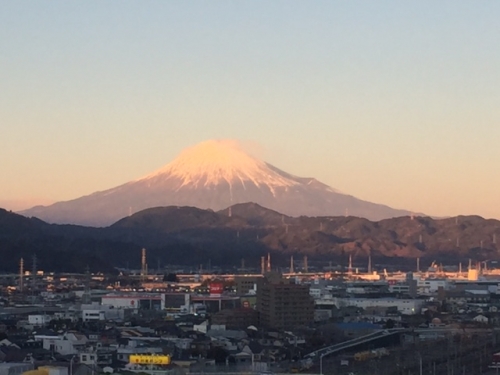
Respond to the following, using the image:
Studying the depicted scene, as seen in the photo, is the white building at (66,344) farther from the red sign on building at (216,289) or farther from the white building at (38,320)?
the red sign on building at (216,289)

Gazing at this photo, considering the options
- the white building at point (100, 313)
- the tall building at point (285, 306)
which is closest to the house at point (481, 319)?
the tall building at point (285, 306)

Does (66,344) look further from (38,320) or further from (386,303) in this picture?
(386,303)

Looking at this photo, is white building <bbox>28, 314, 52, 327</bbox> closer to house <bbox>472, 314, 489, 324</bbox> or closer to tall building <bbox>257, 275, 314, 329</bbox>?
tall building <bbox>257, 275, 314, 329</bbox>

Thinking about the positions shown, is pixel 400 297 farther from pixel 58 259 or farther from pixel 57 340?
pixel 58 259

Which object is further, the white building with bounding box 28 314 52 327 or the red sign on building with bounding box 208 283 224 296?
the red sign on building with bounding box 208 283 224 296

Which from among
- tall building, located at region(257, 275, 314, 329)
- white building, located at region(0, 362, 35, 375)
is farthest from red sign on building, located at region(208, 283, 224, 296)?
white building, located at region(0, 362, 35, 375)

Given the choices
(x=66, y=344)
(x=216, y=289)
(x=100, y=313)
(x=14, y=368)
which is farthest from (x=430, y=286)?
(x=14, y=368)

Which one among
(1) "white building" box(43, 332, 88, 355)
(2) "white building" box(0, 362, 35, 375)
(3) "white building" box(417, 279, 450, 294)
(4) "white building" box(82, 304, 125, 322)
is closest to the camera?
(2) "white building" box(0, 362, 35, 375)

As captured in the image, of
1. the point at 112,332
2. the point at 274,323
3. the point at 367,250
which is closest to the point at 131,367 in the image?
the point at 112,332
